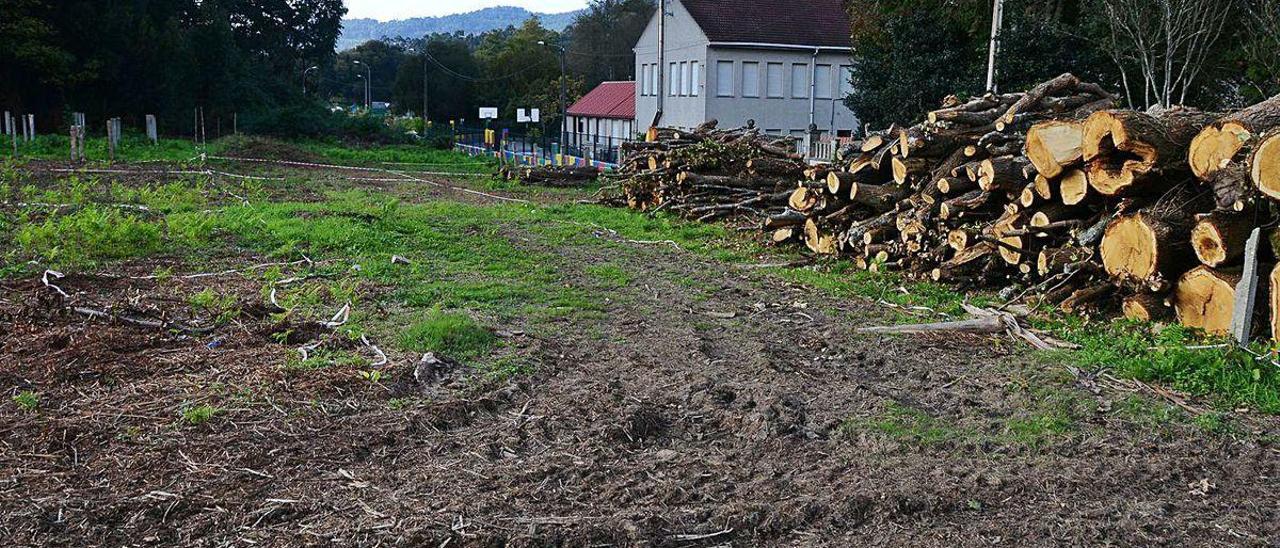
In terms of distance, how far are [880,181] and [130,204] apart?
11.7 meters

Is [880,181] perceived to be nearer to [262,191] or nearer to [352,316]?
[352,316]

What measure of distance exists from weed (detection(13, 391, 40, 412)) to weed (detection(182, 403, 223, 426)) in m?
0.81

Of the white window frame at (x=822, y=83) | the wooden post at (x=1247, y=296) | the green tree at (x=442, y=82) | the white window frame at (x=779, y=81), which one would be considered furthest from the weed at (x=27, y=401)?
the green tree at (x=442, y=82)

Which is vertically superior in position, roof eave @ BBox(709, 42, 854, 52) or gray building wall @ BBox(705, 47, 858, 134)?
roof eave @ BBox(709, 42, 854, 52)

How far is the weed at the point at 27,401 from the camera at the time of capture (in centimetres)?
569

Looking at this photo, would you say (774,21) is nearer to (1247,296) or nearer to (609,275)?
(609,275)

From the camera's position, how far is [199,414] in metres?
5.57

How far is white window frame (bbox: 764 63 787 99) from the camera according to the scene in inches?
1656

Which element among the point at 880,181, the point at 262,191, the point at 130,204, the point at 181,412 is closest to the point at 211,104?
the point at 262,191

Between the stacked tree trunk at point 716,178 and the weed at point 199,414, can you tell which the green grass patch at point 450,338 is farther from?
the stacked tree trunk at point 716,178

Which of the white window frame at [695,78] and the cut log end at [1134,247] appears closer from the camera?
the cut log end at [1134,247]

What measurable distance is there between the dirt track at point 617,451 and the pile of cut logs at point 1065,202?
1.55 metres

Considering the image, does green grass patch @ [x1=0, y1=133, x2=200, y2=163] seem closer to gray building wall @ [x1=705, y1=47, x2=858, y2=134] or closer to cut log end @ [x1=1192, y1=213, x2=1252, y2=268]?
gray building wall @ [x1=705, y1=47, x2=858, y2=134]

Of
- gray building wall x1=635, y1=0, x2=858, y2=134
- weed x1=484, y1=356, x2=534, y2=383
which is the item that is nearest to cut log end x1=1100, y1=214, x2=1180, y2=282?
weed x1=484, y1=356, x2=534, y2=383
